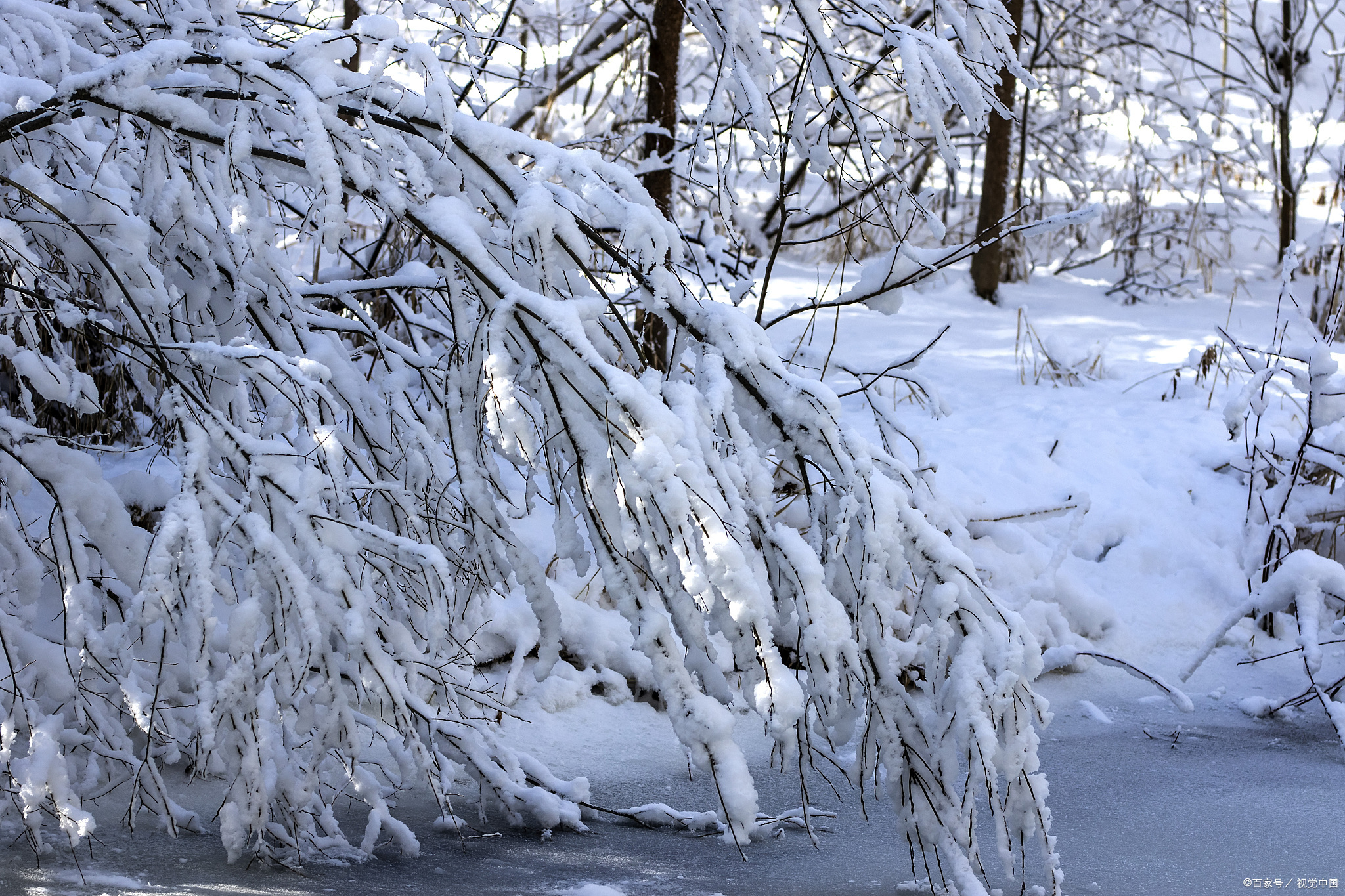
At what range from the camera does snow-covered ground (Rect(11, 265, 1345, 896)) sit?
6.85 ft

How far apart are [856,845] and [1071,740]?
106cm

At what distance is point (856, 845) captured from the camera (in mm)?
2379

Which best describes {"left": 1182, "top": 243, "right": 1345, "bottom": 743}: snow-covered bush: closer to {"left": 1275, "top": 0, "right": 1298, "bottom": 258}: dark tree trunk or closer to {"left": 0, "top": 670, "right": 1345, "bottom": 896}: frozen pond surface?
{"left": 0, "top": 670, "right": 1345, "bottom": 896}: frozen pond surface

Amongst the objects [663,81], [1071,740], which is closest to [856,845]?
[1071,740]

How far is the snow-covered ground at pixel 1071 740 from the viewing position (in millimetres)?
2088

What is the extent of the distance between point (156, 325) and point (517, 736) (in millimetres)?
1426

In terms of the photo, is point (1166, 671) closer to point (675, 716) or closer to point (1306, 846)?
point (1306, 846)

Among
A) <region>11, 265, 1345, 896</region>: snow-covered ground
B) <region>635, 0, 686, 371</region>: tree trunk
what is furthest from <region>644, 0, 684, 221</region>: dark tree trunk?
<region>11, 265, 1345, 896</region>: snow-covered ground

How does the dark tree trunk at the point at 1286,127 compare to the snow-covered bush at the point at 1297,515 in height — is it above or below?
above

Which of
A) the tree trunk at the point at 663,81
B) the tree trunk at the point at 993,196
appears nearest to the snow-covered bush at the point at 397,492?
the tree trunk at the point at 663,81

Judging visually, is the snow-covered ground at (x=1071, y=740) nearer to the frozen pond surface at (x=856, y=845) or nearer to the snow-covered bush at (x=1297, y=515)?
the frozen pond surface at (x=856, y=845)

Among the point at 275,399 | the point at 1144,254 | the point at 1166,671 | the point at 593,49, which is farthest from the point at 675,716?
the point at 1144,254

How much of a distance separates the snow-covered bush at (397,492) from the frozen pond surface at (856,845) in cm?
8

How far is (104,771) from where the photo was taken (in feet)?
7.52
